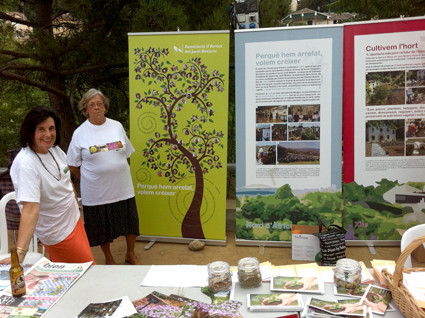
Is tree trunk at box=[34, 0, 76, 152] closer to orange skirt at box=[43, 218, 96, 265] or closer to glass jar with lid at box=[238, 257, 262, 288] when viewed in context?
orange skirt at box=[43, 218, 96, 265]

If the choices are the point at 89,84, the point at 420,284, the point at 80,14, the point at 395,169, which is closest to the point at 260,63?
the point at 395,169

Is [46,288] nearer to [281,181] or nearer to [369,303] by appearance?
[369,303]

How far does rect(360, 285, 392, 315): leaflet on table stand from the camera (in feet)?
4.71

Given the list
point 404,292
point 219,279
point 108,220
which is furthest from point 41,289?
point 108,220

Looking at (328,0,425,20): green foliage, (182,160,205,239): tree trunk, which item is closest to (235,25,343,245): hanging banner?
(182,160,205,239): tree trunk

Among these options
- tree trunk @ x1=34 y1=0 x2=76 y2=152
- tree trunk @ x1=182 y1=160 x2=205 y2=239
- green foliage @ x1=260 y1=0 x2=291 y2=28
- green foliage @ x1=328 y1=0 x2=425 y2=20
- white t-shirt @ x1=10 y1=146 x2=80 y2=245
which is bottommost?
tree trunk @ x1=182 y1=160 x2=205 y2=239

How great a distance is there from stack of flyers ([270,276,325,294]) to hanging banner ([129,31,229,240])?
2312 millimetres

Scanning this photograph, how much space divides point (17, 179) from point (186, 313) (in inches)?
48.7

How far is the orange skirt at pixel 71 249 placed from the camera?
2.31 meters

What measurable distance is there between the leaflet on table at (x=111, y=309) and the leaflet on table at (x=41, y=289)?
0.18m

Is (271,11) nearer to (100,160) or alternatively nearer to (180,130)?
(180,130)

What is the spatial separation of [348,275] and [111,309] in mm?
989

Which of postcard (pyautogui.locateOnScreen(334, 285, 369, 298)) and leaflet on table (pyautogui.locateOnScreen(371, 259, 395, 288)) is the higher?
leaflet on table (pyautogui.locateOnScreen(371, 259, 395, 288))

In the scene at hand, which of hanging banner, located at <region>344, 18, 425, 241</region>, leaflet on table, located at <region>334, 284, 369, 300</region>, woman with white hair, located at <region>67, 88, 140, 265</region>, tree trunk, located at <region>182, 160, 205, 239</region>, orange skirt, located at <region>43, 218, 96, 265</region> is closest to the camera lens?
leaflet on table, located at <region>334, 284, 369, 300</region>
